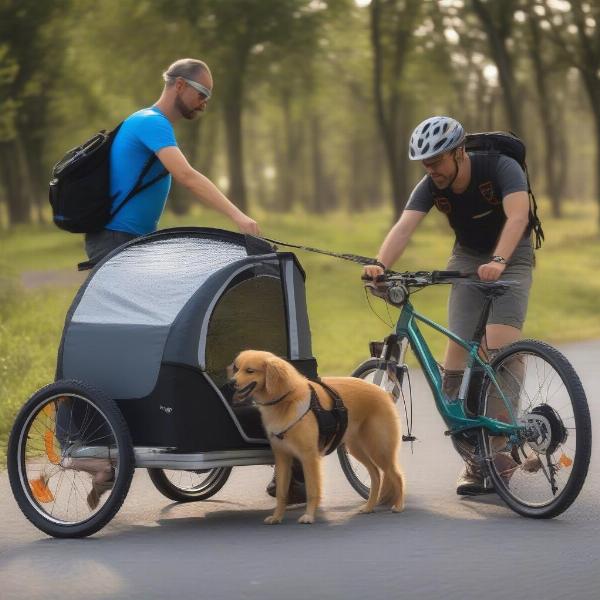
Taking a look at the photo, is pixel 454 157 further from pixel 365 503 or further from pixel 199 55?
pixel 199 55

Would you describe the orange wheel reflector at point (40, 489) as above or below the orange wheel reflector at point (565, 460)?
below

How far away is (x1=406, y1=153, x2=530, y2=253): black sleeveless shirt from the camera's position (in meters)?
7.45

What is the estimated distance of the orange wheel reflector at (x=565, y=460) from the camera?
6.70 metres

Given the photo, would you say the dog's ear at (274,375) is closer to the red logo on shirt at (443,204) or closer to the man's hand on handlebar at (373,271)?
the man's hand on handlebar at (373,271)

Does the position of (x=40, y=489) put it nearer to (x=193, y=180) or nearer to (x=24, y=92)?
(x=193, y=180)

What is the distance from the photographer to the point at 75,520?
696 centimetres

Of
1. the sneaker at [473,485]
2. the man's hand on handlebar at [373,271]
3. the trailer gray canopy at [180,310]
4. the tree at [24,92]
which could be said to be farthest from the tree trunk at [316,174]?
the trailer gray canopy at [180,310]

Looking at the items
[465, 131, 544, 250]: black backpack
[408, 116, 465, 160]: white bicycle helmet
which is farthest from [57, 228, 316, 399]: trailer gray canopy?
[465, 131, 544, 250]: black backpack

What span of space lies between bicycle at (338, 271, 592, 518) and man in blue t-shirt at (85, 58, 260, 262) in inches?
40.9

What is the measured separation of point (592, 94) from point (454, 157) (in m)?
30.6

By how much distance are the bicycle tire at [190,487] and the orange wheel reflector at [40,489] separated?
0.83 meters

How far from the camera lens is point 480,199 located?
24.9 ft

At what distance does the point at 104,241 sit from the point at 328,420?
1.57 metres

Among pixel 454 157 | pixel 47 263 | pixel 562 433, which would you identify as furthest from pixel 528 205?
pixel 47 263
